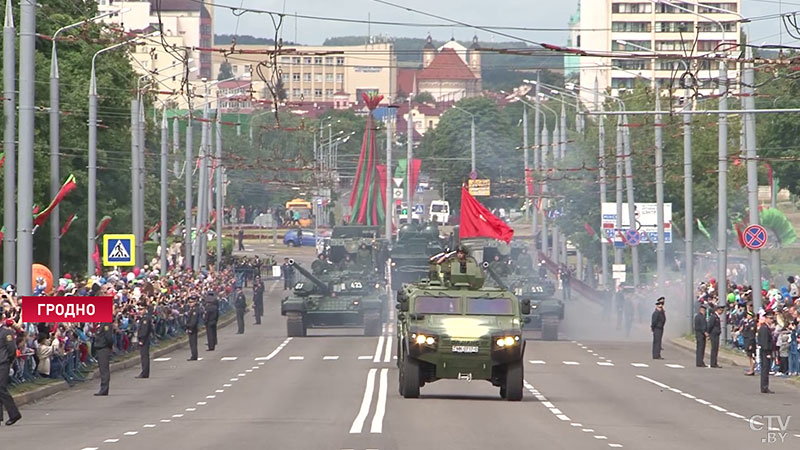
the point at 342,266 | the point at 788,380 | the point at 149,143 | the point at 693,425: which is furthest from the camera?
the point at 149,143

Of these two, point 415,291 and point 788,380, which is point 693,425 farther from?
point 788,380

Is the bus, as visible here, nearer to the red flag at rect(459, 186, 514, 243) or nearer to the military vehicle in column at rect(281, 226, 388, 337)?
the military vehicle in column at rect(281, 226, 388, 337)

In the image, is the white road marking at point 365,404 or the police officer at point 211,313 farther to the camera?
the police officer at point 211,313

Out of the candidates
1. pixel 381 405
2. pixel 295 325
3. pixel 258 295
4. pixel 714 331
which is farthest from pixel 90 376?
pixel 258 295

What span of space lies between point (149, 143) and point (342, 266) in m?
25.6

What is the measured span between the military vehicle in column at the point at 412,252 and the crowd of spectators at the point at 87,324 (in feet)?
27.2

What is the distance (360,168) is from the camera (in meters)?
78.6

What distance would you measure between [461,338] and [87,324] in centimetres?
1073

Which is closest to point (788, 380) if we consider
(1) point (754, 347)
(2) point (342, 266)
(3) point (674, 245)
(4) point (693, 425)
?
(1) point (754, 347)

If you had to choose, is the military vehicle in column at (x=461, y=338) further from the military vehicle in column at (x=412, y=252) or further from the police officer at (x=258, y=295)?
the police officer at (x=258, y=295)

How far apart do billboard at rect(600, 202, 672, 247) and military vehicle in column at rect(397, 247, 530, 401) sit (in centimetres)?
3273

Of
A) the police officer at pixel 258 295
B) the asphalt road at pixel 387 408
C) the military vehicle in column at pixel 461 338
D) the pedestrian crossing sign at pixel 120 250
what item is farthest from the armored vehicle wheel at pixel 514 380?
the police officer at pixel 258 295

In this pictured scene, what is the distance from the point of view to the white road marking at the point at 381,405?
76.0 feet
